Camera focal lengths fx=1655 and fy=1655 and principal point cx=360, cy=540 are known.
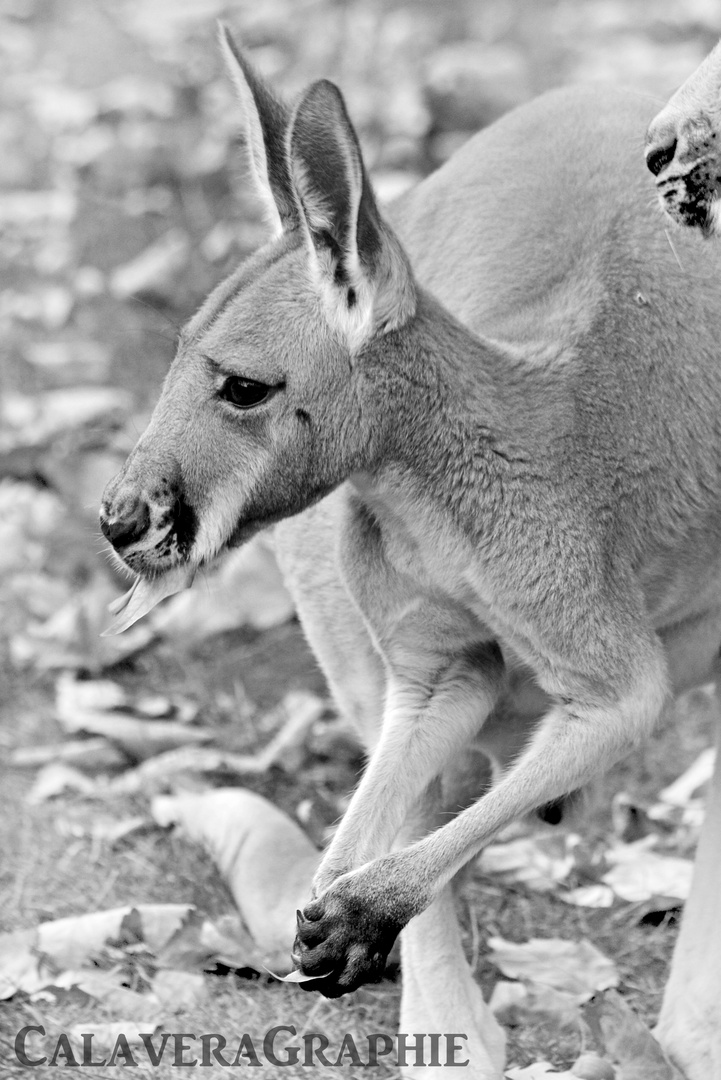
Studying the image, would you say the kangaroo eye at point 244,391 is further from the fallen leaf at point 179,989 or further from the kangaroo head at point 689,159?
the fallen leaf at point 179,989

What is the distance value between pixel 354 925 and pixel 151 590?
637mm

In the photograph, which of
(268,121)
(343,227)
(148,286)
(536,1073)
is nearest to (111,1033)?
(536,1073)

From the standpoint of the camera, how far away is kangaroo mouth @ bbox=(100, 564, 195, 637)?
2666 mm

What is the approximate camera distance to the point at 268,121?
2.67m

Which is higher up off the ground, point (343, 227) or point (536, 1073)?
point (343, 227)

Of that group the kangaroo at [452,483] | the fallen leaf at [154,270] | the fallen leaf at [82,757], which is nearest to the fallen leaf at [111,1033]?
the kangaroo at [452,483]

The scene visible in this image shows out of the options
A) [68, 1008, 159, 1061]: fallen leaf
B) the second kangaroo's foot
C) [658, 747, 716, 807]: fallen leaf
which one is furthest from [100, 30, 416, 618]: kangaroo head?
[658, 747, 716, 807]: fallen leaf

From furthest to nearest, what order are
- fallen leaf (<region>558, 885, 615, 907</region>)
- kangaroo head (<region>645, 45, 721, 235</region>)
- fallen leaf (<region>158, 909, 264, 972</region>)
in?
fallen leaf (<region>558, 885, 615, 907</region>), fallen leaf (<region>158, 909, 264, 972</region>), kangaroo head (<region>645, 45, 721, 235</region>)

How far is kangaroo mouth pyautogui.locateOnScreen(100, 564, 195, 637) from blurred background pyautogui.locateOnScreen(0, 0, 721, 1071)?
0.09m

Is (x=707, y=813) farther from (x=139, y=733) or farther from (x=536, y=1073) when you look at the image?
(x=139, y=733)

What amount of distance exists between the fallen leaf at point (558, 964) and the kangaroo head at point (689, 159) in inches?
58.4

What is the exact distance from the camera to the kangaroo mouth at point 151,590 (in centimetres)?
267

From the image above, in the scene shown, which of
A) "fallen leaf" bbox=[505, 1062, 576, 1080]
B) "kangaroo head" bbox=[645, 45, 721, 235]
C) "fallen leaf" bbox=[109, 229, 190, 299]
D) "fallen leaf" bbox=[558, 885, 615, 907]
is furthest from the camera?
"fallen leaf" bbox=[109, 229, 190, 299]

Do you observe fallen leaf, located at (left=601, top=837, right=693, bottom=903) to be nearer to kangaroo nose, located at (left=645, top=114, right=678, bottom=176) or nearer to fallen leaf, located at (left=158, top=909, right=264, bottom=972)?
fallen leaf, located at (left=158, top=909, right=264, bottom=972)
